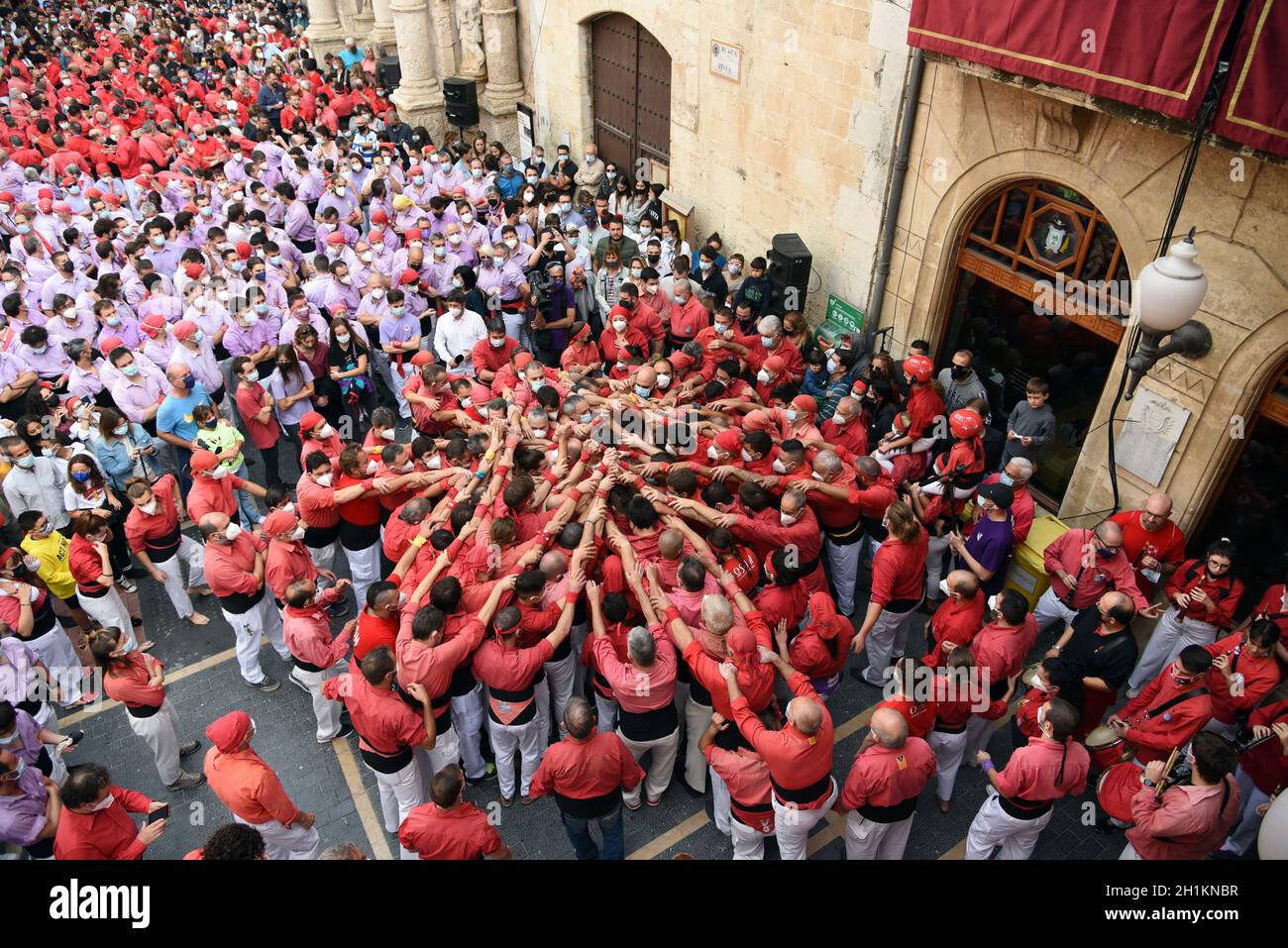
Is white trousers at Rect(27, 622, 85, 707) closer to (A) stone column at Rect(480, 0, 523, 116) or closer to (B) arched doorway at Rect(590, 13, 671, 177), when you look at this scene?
(B) arched doorway at Rect(590, 13, 671, 177)

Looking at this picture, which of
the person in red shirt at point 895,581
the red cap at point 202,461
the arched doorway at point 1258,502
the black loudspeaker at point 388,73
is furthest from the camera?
the black loudspeaker at point 388,73

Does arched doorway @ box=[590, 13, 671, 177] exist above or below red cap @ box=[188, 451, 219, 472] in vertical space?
above

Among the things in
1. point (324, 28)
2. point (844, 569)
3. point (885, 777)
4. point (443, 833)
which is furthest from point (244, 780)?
point (324, 28)

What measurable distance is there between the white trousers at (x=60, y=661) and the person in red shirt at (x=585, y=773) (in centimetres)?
416

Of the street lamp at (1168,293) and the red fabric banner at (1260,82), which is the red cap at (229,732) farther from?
the red fabric banner at (1260,82)

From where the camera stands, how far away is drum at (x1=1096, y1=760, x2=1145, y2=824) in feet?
16.6

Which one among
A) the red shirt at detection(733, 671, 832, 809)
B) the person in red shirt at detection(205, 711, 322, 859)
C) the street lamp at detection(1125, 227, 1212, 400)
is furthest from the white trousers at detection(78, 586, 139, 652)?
the street lamp at detection(1125, 227, 1212, 400)

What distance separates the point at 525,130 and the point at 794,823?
15504mm

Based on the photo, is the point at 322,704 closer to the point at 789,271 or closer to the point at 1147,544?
the point at 1147,544

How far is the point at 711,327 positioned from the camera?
30.3 feet

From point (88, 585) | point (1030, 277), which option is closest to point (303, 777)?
point (88, 585)

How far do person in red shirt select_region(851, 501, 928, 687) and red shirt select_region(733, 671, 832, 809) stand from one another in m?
1.59

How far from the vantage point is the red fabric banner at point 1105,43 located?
5.40 m

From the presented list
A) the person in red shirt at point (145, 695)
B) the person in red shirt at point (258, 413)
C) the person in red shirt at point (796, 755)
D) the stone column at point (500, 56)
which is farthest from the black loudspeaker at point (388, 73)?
the person in red shirt at point (796, 755)
